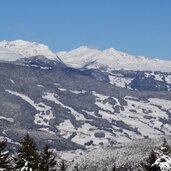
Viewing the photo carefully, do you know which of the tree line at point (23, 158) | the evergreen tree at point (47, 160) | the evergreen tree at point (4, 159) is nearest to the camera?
the tree line at point (23, 158)

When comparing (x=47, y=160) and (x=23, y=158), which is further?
(x=47, y=160)

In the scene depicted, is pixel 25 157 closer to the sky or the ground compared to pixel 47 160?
closer to the sky

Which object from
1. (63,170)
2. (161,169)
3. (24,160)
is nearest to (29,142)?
(24,160)

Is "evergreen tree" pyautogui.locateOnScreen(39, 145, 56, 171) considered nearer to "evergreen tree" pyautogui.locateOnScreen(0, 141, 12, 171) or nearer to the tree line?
the tree line

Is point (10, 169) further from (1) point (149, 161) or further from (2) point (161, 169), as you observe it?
(2) point (161, 169)

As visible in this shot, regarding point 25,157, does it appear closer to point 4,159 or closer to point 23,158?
point 23,158

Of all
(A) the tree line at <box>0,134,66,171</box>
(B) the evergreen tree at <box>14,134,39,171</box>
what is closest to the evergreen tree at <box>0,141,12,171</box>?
(A) the tree line at <box>0,134,66,171</box>

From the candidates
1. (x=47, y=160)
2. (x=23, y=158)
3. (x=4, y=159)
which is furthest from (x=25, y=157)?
(x=47, y=160)

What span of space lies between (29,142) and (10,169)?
2.40 m

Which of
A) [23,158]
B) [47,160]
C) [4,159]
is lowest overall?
[47,160]

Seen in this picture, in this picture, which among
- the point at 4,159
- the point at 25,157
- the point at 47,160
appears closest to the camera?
the point at 25,157

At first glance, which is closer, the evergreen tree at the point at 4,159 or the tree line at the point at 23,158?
the tree line at the point at 23,158

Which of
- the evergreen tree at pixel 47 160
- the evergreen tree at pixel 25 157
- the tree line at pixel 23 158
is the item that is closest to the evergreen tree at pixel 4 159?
the tree line at pixel 23 158

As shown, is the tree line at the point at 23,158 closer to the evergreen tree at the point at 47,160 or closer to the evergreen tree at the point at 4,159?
the evergreen tree at the point at 4,159
